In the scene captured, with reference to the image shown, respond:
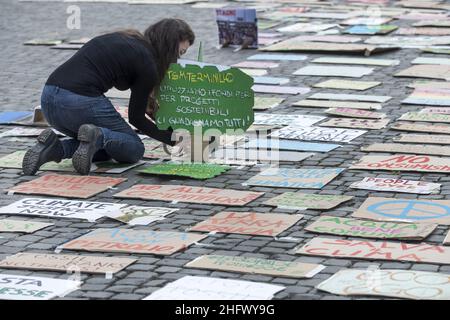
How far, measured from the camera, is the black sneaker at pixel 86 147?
7.47m

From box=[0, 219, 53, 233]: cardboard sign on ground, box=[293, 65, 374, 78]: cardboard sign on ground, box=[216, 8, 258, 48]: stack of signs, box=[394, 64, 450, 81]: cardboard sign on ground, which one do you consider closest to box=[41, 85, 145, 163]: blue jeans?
box=[0, 219, 53, 233]: cardboard sign on ground

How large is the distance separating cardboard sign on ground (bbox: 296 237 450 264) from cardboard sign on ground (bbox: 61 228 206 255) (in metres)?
0.64

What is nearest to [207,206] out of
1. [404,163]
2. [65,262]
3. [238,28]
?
[65,262]

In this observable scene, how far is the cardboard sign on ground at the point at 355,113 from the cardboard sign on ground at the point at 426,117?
19 cm

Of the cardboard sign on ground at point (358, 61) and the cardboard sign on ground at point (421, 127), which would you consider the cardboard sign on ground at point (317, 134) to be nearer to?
the cardboard sign on ground at point (421, 127)

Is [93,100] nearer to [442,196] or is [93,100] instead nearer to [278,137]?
[278,137]

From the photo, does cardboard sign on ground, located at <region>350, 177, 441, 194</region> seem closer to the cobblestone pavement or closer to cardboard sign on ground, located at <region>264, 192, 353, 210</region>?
the cobblestone pavement

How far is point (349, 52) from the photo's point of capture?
A: 12.2 m

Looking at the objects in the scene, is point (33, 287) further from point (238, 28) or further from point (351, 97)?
point (238, 28)

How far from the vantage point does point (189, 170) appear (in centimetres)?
766

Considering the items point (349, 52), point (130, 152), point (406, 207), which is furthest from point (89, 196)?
point (349, 52)

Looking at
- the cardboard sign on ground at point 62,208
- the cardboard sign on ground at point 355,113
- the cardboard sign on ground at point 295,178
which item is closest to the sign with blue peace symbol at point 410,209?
the cardboard sign on ground at point 295,178

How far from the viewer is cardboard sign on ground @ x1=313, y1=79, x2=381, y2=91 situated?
10.4 metres

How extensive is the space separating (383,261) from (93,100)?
264 centimetres
